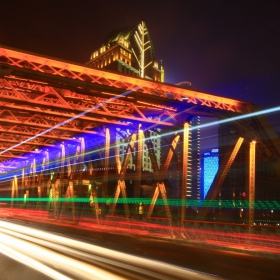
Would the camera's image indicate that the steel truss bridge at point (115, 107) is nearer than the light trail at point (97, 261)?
No

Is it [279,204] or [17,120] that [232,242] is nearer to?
[279,204]

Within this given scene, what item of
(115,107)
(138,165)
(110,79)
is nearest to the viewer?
(110,79)

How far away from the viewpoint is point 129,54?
115 meters

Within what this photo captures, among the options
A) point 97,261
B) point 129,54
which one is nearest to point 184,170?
point 97,261

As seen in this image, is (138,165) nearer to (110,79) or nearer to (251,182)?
(110,79)

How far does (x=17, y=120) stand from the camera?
26.5 m

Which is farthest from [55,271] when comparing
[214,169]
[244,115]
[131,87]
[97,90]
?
[214,169]

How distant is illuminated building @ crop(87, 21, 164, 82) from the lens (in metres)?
110

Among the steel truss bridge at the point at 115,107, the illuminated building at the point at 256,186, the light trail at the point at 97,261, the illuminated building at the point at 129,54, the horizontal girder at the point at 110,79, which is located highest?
the illuminated building at the point at 129,54

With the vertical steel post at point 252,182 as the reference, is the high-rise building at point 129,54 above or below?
above

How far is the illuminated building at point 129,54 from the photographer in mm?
109938

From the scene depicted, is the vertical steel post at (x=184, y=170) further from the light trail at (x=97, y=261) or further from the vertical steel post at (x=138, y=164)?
the light trail at (x=97, y=261)

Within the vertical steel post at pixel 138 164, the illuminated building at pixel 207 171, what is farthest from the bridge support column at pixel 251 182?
the vertical steel post at pixel 138 164

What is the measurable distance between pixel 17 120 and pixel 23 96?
6.80 metres
